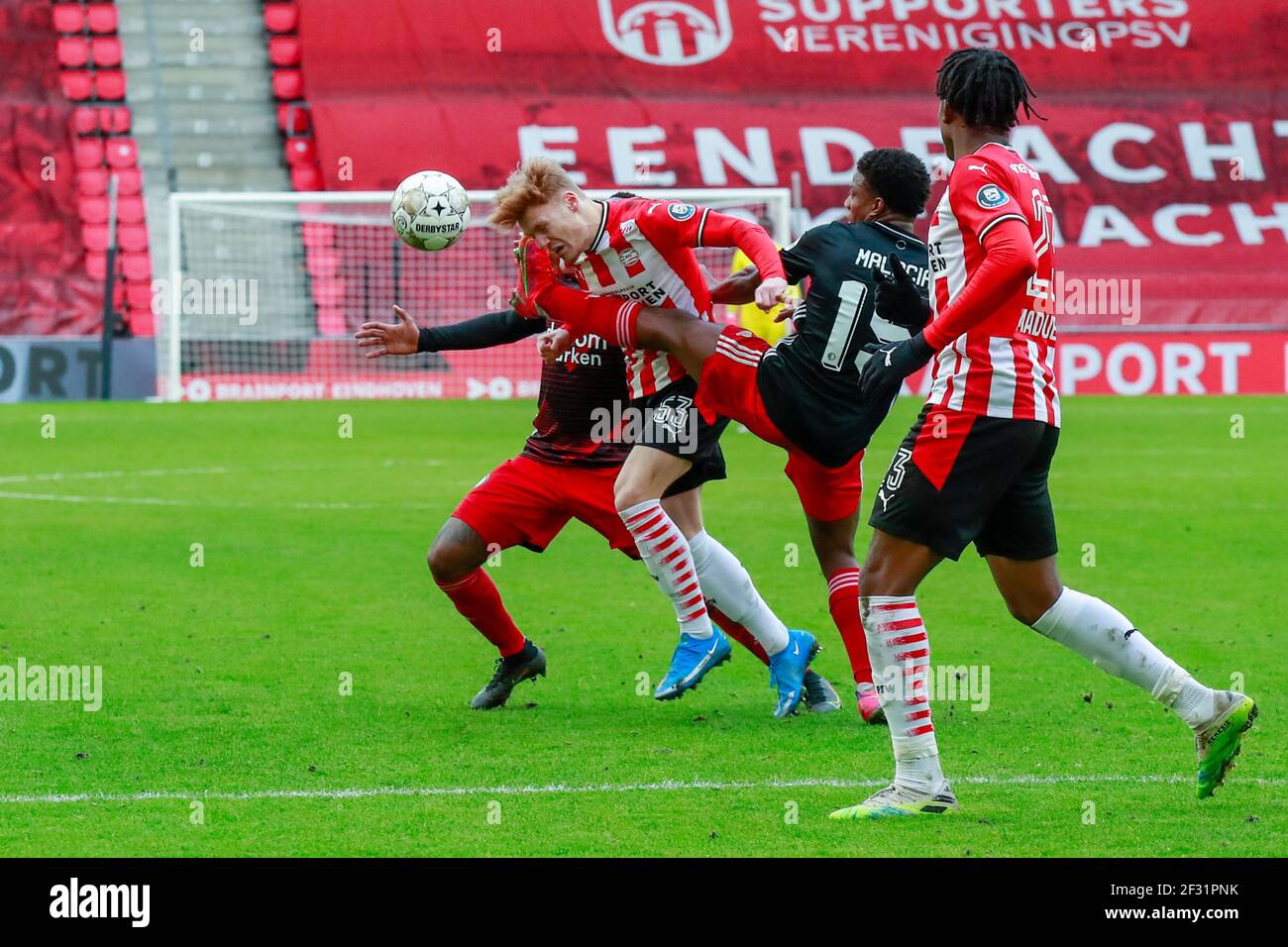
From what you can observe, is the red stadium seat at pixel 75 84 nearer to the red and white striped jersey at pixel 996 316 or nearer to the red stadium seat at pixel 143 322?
the red stadium seat at pixel 143 322

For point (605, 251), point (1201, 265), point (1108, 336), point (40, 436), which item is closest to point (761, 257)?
point (605, 251)

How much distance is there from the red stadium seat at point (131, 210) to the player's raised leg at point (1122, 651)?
2559 cm

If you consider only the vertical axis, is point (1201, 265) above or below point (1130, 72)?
below

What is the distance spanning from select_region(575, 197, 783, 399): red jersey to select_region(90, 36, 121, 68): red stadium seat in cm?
2576

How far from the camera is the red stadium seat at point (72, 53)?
29.8 m

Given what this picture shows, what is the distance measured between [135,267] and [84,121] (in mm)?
2957

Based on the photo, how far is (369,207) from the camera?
2697cm

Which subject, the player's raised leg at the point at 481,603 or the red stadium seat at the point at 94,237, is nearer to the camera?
the player's raised leg at the point at 481,603

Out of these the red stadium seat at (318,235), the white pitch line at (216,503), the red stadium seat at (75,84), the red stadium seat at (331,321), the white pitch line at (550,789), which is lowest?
the white pitch line at (550,789)

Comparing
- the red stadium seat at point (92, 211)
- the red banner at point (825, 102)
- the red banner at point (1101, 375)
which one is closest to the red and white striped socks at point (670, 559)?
the red banner at point (1101, 375)

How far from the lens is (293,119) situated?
3003 centimetres

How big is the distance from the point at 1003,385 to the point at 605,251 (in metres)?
1.91

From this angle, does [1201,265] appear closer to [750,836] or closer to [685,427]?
[685,427]

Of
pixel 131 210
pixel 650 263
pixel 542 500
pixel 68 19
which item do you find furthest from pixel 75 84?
pixel 650 263
